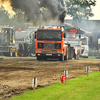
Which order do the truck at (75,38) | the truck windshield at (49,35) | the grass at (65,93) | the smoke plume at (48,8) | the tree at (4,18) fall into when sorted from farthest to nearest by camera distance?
the tree at (4,18), the smoke plume at (48,8), the truck at (75,38), the truck windshield at (49,35), the grass at (65,93)

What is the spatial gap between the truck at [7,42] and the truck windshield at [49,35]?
1006 cm

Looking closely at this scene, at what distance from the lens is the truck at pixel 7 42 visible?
37.0 meters

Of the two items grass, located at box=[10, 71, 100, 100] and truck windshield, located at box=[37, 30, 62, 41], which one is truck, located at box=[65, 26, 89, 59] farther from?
grass, located at box=[10, 71, 100, 100]

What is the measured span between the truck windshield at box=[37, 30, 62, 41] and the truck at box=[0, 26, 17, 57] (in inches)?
396

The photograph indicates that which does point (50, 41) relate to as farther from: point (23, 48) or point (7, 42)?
point (7, 42)

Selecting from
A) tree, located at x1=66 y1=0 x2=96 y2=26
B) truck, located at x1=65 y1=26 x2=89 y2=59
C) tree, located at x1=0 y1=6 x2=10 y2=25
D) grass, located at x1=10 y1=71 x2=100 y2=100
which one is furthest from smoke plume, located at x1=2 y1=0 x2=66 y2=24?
tree, located at x1=0 y1=6 x2=10 y2=25

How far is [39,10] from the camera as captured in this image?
38.1 m

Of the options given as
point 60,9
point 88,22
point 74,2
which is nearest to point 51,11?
point 60,9

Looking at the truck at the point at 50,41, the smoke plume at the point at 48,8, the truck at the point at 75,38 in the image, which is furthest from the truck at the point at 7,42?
the truck at the point at 50,41

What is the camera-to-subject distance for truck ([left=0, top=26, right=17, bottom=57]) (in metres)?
37.0

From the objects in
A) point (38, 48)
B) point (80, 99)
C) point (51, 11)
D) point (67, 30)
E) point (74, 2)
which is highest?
point (74, 2)

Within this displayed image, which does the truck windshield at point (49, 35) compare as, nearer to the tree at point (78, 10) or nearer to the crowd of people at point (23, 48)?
the crowd of people at point (23, 48)

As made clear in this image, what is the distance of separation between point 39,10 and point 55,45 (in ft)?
36.9

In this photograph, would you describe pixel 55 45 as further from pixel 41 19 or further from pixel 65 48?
pixel 41 19
